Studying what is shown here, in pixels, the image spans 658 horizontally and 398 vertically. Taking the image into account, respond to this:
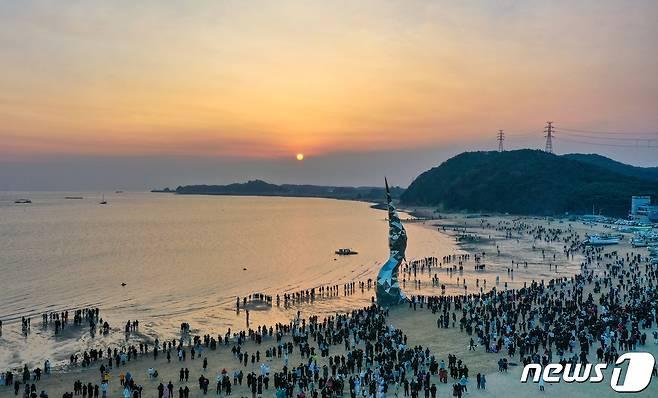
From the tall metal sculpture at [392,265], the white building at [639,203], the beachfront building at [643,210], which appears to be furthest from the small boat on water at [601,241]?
the tall metal sculpture at [392,265]

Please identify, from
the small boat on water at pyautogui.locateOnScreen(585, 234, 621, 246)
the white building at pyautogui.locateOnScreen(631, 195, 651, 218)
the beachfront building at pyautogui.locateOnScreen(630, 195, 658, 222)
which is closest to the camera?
the small boat on water at pyautogui.locateOnScreen(585, 234, 621, 246)

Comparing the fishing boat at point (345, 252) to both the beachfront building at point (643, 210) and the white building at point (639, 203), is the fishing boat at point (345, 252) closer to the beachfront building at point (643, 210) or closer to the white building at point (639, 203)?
the beachfront building at point (643, 210)

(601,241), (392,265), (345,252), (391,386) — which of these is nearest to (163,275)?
(345,252)

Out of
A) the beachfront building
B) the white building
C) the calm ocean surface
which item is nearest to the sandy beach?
the calm ocean surface

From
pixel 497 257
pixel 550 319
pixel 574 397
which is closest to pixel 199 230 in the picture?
pixel 497 257

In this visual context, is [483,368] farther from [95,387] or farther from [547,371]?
[95,387]

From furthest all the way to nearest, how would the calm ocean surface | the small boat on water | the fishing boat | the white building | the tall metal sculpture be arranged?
Result: the white building < the small boat on water < the fishing boat < the tall metal sculpture < the calm ocean surface

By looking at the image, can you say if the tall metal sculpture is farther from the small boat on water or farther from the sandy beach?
the small boat on water

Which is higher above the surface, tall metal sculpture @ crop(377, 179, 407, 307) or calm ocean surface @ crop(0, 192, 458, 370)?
tall metal sculpture @ crop(377, 179, 407, 307)
